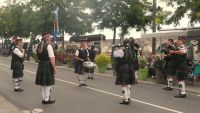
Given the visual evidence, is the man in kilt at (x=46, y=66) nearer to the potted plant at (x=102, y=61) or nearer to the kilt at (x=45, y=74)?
the kilt at (x=45, y=74)

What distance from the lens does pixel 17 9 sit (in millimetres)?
58781

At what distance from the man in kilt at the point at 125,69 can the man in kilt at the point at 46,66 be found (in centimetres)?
183

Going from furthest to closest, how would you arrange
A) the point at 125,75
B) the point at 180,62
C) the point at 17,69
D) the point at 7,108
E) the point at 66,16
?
the point at 66,16
the point at 17,69
the point at 180,62
the point at 125,75
the point at 7,108

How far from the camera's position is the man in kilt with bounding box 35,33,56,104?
40.2 ft

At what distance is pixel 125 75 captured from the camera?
1234 centimetres

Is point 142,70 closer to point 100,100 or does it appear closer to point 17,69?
point 17,69

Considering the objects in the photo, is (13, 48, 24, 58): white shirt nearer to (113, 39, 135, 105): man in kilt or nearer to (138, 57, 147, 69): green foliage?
(113, 39, 135, 105): man in kilt

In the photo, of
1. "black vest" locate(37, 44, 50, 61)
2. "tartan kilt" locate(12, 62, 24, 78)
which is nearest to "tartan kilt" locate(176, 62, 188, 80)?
"black vest" locate(37, 44, 50, 61)

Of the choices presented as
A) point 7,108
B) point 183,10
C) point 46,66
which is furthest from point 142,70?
point 7,108

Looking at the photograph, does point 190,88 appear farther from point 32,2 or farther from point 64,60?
point 32,2

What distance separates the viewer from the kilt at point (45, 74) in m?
12.3

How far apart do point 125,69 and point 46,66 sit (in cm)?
218

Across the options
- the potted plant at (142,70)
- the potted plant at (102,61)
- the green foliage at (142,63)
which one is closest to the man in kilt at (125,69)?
the potted plant at (142,70)

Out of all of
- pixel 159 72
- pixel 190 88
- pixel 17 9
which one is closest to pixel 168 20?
pixel 159 72
